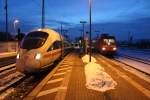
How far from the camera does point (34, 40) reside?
20.2m

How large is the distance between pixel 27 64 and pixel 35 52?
106 centimetres

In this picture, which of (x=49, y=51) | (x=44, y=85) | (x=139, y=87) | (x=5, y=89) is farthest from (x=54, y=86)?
(x=49, y=51)

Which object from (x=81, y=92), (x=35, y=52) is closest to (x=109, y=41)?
(x=35, y=52)

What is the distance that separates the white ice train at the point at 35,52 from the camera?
722 inches

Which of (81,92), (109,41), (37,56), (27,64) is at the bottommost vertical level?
(81,92)

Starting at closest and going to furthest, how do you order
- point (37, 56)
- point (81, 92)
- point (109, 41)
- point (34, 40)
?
point (81, 92), point (37, 56), point (34, 40), point (109, 41)

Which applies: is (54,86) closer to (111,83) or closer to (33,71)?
(111,83)

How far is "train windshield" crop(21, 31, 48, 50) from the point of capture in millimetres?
19688

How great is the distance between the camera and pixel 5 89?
14.8 metres

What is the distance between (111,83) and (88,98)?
141 inches

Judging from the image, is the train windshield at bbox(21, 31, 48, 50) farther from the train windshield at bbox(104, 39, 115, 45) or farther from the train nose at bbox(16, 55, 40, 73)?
the train windshield at bbox(104, 39, 115, 45)

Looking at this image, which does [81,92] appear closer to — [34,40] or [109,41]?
[34,40]

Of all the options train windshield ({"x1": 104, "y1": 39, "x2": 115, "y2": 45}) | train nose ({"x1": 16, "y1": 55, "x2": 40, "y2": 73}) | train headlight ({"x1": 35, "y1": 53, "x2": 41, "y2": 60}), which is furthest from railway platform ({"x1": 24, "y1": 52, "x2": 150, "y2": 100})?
train windshield ({"x1": 104, "y1": 39, "x2": 115, "y2": 45})

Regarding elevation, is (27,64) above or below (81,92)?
above
